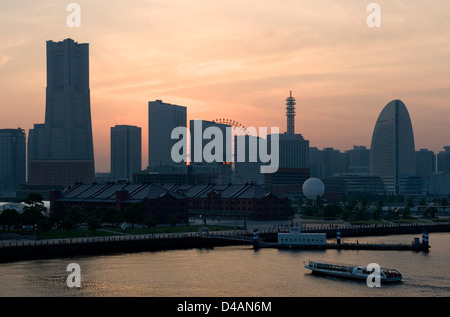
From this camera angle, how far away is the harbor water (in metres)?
77.1

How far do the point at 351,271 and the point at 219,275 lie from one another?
18.0 m

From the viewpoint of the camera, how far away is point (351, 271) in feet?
293

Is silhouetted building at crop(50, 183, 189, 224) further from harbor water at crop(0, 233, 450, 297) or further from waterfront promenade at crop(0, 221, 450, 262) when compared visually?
harbor water at crop(0, 233, 450, 297)

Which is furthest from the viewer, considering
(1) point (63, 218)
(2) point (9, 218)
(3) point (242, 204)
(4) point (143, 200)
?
(3) point (242, 204)

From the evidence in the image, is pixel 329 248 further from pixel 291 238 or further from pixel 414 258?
pixel 414 258

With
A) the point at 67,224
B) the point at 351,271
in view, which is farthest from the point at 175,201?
the point at 351,271

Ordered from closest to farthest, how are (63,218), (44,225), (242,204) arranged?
1. (44,225)
2. (63,218)
3. (242,204)

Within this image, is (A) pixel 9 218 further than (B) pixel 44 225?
Yes

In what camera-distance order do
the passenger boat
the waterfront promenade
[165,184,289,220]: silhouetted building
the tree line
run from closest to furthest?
the passenger boat → the waterfront promenade → the tree line → [165,184,289,220]: silhouetted building

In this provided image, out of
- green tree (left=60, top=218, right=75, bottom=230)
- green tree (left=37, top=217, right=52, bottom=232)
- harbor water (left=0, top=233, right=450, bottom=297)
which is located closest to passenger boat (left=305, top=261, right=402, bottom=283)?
harbor water (left=0, top=233, right=450, bottom=297)

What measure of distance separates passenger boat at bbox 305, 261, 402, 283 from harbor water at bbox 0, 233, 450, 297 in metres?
1.19

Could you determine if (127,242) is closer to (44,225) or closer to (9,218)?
(44,225)
